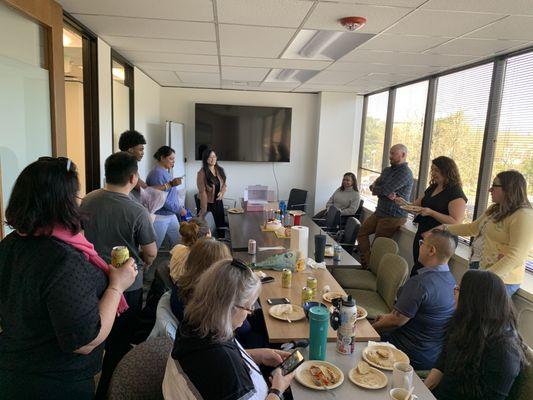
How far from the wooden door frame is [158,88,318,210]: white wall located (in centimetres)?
427

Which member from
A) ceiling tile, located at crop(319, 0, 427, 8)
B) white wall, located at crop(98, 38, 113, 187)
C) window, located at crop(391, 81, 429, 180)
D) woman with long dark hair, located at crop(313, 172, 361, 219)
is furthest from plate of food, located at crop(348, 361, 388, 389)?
woman with long dark hair, located at crop(313, 172, 361, 219)

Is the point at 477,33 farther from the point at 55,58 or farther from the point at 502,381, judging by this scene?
the point at 55,58

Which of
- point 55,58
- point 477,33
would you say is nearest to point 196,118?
point 55,58

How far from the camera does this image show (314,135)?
721cm

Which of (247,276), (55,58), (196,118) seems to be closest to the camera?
(247,276)

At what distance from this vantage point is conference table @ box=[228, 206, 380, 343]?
76.1 inches

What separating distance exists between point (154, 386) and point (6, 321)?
53 cm

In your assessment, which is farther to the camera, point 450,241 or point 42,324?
point 450,241

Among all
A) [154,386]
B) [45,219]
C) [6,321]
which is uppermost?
[45,219]

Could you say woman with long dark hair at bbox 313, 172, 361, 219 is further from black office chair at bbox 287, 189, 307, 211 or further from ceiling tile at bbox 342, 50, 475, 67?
ceiling tile at bbox 342, 50, 475, 67

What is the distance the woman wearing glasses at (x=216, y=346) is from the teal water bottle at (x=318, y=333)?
32 cm

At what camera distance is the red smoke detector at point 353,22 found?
267 centimetres

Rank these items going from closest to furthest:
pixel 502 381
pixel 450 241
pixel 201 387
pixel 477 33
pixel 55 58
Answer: pixel 201 387
pixel 502 381
pixel 450 241
pixel 55 58
pixel 477 33

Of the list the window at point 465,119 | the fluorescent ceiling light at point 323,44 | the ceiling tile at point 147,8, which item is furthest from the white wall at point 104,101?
the window at point 465,119
